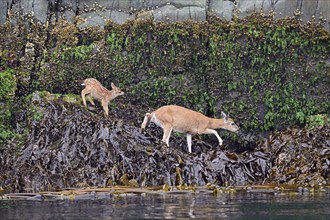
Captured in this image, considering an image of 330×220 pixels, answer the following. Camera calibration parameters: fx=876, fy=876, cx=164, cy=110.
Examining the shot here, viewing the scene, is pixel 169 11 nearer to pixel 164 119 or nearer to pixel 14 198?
pixel 164 119

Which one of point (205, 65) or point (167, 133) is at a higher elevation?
point (205, 65)

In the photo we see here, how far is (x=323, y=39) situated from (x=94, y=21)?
19.1 ft

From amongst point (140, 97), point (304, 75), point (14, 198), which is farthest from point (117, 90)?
point (14, 198)

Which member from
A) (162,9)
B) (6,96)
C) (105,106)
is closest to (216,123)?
(105,106)

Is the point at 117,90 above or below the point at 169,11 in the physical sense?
below

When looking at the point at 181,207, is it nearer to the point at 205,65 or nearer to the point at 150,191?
the point at 150,191

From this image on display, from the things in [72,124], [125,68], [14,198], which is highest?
[125,68]

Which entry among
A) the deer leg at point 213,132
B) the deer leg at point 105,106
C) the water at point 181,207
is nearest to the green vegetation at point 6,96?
the deer leg at point 105,106

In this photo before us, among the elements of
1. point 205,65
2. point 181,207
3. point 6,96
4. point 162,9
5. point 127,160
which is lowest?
point 181,207

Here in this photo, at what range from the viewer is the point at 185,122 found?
21016mm

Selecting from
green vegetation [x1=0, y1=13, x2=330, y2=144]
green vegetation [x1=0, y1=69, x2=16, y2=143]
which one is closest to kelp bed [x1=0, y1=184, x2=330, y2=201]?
green vegetation [x1=0, y1=69, x2=16, y2=143]

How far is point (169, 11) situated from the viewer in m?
22.2

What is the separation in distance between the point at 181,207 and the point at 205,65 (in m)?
8.98

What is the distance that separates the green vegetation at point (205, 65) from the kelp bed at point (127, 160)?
1982 mm
